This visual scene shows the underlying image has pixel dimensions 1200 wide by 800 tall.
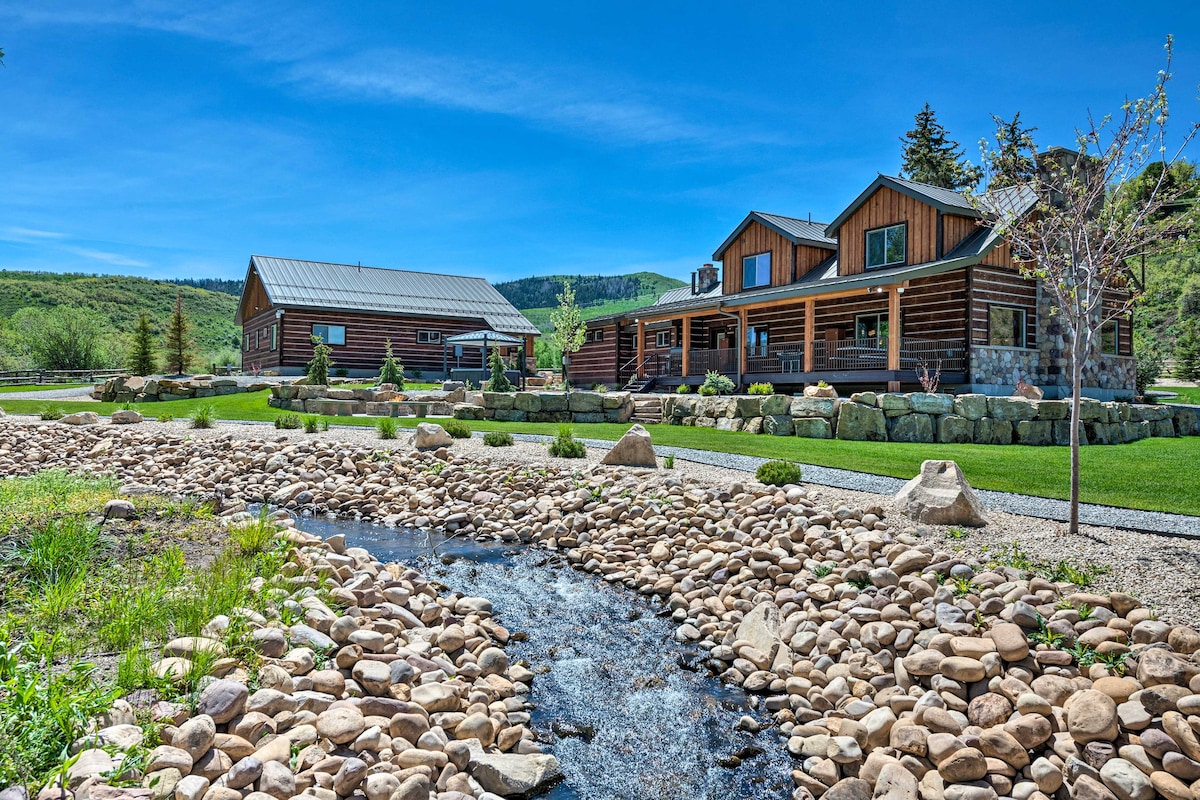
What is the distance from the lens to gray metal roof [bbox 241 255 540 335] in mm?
31516

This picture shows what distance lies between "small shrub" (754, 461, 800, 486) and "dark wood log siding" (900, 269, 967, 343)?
37.6ft

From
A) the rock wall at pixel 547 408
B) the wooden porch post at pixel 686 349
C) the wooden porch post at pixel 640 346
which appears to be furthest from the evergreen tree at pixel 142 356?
the wooden porch post at pixel 686 349

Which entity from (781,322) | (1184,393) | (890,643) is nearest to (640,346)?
(781,322)

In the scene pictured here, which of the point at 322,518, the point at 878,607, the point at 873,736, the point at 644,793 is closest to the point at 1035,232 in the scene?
the point at 878,607

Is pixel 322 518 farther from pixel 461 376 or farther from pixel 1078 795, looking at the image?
pixel 461 376

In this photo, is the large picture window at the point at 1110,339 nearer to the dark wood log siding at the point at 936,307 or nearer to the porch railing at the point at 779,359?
the dark wood log siding at the point at 936,307

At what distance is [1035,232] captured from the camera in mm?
6379

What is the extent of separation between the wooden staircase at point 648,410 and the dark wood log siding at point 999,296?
26.5 feet

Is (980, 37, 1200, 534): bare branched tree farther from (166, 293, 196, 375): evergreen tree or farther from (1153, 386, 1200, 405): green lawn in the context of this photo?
(166, 293, 196, 375): evergreen tree

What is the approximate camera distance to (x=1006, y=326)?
18734mm

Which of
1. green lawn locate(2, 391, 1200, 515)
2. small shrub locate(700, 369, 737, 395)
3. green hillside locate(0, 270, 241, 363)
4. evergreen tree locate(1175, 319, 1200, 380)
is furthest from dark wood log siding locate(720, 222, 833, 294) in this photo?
green hillside locate(0, 270, 241, 363)

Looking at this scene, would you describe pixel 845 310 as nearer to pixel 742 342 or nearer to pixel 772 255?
pixel 742 342

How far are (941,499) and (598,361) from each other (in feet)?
77.5

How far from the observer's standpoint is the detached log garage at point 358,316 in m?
30.7
